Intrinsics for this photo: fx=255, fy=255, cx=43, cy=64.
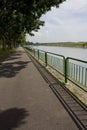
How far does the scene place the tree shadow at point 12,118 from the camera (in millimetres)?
5805

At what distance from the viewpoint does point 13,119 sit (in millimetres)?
6270

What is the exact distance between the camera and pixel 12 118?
6.35m

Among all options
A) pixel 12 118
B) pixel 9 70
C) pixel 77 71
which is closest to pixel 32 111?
pixel 12 118

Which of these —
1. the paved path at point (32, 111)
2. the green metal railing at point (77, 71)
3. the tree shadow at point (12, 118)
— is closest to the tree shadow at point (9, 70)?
the green metal railing at point (77, 71)

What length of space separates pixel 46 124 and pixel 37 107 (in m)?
1.53

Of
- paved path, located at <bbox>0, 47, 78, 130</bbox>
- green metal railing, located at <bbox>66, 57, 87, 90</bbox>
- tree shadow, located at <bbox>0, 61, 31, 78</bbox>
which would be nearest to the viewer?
paved path, located at <bbox>0, 47, 78, 130</bbox>

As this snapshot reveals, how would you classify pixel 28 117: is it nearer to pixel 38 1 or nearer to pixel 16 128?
pixel 16 128

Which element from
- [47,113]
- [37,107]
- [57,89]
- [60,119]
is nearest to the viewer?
[60,119]

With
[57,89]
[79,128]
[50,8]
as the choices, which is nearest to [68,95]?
[57,89]

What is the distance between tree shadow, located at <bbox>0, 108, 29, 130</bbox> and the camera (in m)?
5.80

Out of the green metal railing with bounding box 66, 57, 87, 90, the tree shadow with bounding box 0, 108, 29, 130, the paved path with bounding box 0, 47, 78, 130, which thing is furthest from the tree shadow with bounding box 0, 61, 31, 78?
the tree shadow with bounding box 0, 108, 29, 130

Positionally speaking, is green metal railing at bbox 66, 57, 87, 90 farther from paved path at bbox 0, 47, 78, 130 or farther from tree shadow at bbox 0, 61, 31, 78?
tree shadow at bbox 0, 61, 31, 78

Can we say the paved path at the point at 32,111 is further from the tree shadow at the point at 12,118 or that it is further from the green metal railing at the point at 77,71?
the green metal railing at the point at 77,71

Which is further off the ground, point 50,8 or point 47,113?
point 50,8
